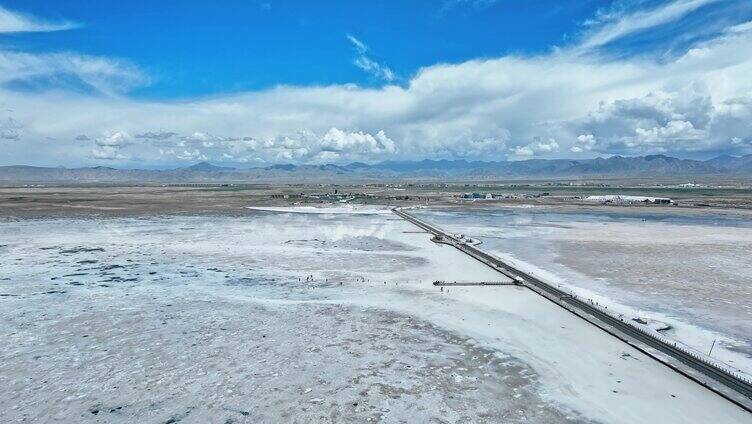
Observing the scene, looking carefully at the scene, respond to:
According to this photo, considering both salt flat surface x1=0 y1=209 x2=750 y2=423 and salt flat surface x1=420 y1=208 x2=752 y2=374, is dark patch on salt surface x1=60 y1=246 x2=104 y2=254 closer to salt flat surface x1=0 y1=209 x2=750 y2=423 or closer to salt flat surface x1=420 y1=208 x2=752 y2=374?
salt flat surface x1=0 y1=209 x2=750 y2=423

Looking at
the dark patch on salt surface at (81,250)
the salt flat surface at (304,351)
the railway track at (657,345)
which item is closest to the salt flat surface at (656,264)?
the railway track at (657,345)

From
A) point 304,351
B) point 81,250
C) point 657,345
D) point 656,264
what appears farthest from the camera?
point 81,250

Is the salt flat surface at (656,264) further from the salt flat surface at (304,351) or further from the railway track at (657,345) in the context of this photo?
the salt flat surface at (304,351)

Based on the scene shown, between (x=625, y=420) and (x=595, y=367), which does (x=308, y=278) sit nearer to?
(x=595, y=367)

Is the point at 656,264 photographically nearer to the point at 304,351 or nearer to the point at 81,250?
the point at 304,351

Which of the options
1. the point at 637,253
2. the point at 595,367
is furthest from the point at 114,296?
the point at 637,253

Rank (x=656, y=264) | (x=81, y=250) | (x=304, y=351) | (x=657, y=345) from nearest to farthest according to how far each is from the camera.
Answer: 1. (x=304, y=351)
2. (x=657, y=345)
3. (x=656, y=264)
4. (x=81, y=250)

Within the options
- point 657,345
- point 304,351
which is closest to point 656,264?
point 657,345
